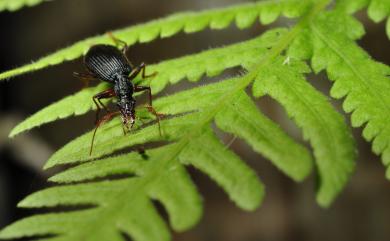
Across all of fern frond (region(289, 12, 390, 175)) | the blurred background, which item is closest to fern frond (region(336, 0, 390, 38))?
fern frond (region(289, 12, 390, 175))

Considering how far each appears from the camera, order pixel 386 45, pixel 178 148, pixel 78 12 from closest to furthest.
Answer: pixel 178 148, pixel 386 45, pixel 78 12

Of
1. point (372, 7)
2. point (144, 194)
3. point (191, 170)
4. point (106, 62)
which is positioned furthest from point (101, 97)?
point (191, 170)

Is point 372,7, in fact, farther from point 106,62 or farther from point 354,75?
point 106,62

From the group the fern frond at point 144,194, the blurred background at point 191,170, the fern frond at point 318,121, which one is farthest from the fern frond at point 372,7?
the blurred background at point 191,170

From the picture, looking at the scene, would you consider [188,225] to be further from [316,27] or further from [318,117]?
[316,27]

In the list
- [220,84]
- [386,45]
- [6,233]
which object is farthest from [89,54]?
[386,45]
